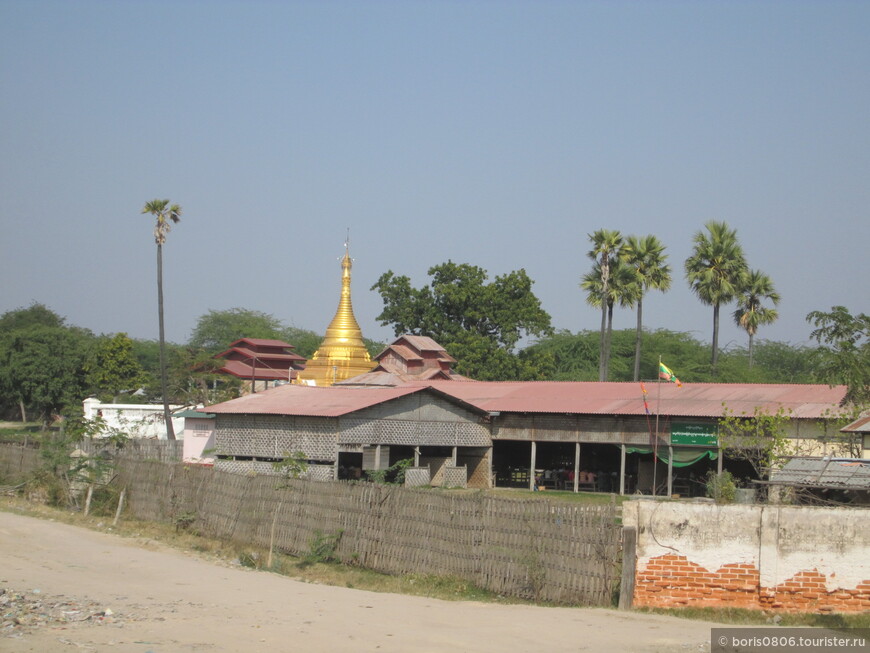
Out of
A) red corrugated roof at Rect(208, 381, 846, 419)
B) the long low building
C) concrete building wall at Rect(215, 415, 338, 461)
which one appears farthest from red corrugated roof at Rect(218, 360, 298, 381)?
concrete building wall at Rect(215, 415, 338, 461)

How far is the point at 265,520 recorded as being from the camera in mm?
19109

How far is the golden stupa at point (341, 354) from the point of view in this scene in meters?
59.2

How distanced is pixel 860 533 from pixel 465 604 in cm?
513

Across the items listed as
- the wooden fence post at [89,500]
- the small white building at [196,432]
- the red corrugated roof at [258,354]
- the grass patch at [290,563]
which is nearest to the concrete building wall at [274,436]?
the small white building at [196,432]

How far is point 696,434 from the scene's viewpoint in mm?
33156

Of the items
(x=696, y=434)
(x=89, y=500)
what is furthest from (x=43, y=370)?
(x=696, y=434)

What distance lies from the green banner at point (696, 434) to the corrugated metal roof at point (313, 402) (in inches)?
324

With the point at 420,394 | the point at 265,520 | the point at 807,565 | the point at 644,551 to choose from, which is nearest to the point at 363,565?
the point at 265,520

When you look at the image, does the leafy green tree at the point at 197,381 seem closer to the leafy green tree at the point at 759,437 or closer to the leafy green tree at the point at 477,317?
the leafy green tree at the point at 477,317

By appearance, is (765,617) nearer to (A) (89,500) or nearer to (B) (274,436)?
(A) (89,500)

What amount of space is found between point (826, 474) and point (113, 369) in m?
55.9

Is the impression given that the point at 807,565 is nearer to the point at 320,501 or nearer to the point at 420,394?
the point at 320,501

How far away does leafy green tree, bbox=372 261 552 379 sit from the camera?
59.4 m

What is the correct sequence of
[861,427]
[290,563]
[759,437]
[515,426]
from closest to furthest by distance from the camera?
[290,563] → [861,427] → [759,437] → [515,426]
